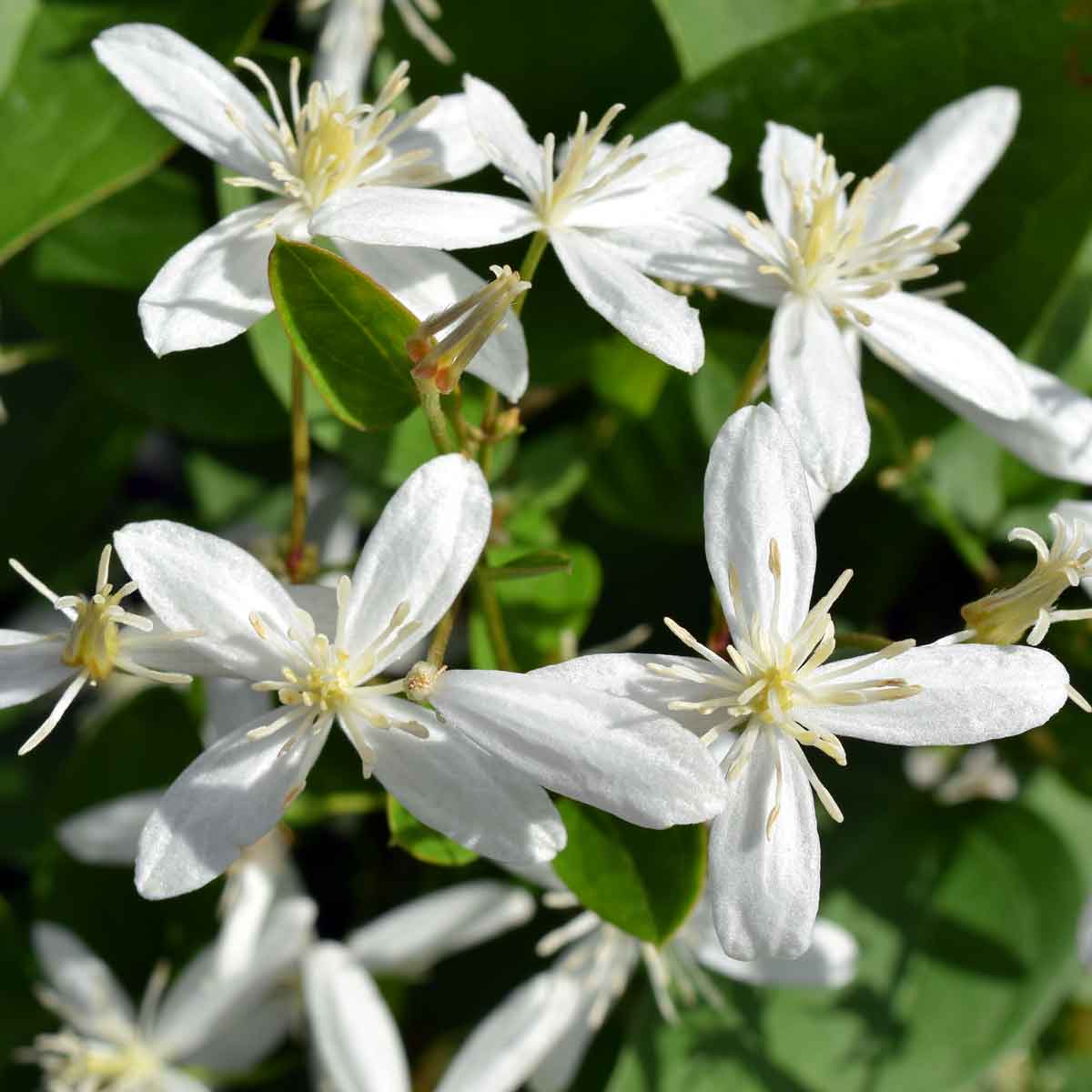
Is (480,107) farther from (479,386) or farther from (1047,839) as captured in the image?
(1047,839)

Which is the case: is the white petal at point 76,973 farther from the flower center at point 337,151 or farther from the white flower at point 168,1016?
the flower center at point 337,151

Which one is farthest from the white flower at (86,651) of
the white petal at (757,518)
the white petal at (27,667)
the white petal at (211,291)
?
the white petal at (757,518)

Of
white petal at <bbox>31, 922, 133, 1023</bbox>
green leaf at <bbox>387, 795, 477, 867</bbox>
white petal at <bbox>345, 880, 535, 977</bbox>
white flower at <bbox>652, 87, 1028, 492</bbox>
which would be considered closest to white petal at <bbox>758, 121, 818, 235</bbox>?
white flower at <bbox>652, 87, 1028, 492</bbox>

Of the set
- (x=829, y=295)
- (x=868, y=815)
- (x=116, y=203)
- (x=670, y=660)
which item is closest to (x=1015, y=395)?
(x=829, y=295)

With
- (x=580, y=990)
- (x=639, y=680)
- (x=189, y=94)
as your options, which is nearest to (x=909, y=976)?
(x=580, y=990)

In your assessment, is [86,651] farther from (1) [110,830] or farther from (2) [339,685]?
(1) [110,830]

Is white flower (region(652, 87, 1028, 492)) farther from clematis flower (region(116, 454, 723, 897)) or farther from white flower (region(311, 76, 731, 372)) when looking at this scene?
clematis flower (region(116, 454, 723, 897))
